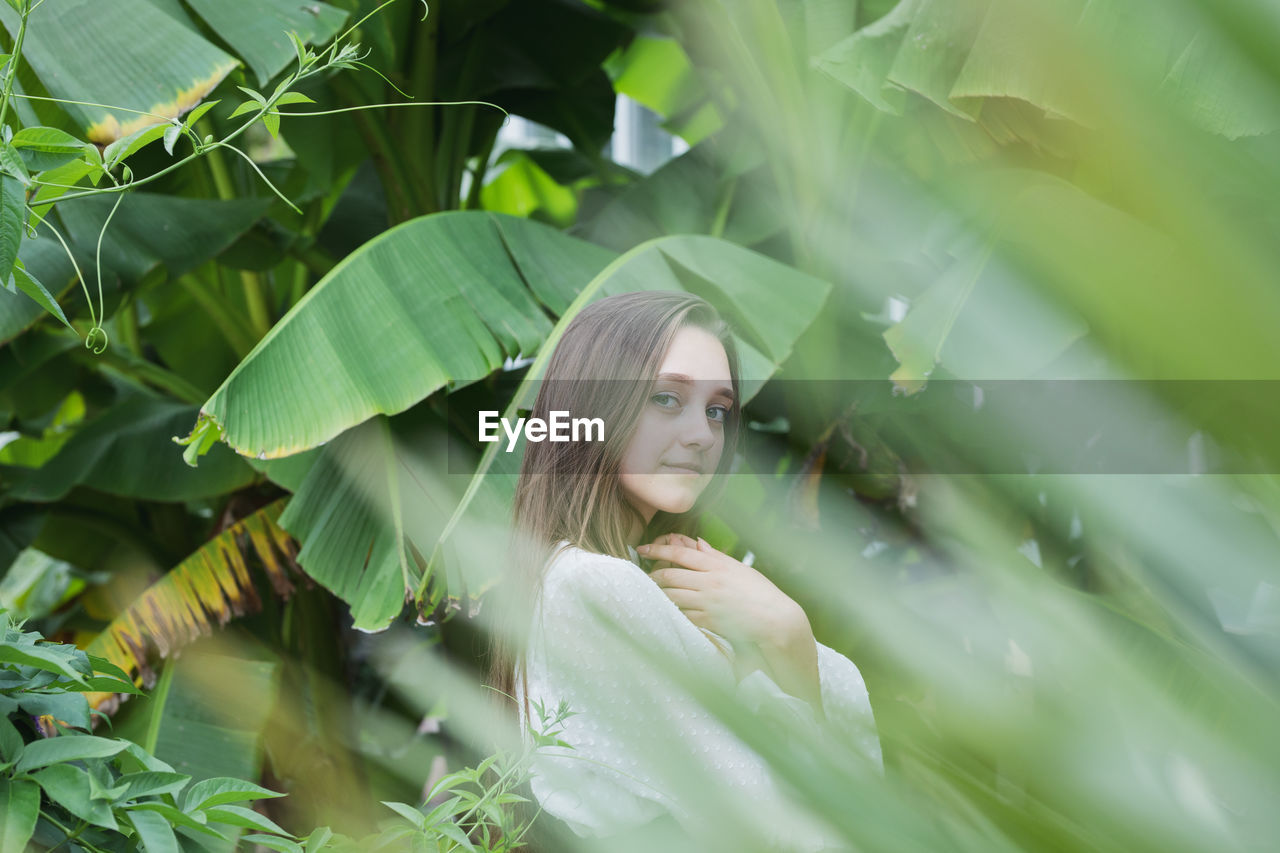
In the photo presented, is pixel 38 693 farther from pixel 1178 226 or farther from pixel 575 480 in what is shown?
pixel 1178 226

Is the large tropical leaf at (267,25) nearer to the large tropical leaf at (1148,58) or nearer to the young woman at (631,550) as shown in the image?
the young woman at (631,550)

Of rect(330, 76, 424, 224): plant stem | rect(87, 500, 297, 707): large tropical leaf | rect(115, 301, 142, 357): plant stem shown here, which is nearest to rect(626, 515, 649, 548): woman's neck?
rect(87, 500, 297, 707): large tropical leaf

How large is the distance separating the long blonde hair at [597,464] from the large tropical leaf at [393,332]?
0.17 meters

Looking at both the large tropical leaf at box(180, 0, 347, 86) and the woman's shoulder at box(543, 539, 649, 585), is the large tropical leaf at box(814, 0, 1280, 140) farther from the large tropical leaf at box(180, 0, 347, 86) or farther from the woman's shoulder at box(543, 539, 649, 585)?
the large tropical leaf at box(180, 0, 347, 86)

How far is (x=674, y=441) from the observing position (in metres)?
0.49

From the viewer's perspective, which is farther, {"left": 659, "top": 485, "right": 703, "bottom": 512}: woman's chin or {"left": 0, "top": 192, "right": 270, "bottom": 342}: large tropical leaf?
{"left": 0, "top": 192, "right": 270, "bottom": 342}: large tropical leaf

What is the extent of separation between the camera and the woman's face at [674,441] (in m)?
0.49

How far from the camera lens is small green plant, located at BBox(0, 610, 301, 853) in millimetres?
308

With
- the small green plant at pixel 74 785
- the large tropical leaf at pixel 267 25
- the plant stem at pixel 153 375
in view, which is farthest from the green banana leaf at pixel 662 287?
the plant stem at pixel 153 375

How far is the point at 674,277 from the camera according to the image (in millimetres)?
736

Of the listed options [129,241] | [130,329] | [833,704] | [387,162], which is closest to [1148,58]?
[833,704]

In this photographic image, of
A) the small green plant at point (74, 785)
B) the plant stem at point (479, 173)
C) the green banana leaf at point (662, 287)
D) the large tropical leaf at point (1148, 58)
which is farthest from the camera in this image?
the plant stem at point (479, 173)

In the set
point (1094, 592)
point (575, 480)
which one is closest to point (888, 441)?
point (575, 480)

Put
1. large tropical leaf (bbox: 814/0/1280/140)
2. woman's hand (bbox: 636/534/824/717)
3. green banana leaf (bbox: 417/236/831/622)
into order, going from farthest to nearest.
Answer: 1. green banana leaf (bbox: 417/236/831/622)
2. woman's hand (bbox: 636/534/824/717)
3. large tropical leaf (bbox: 814/0/1280/140)
